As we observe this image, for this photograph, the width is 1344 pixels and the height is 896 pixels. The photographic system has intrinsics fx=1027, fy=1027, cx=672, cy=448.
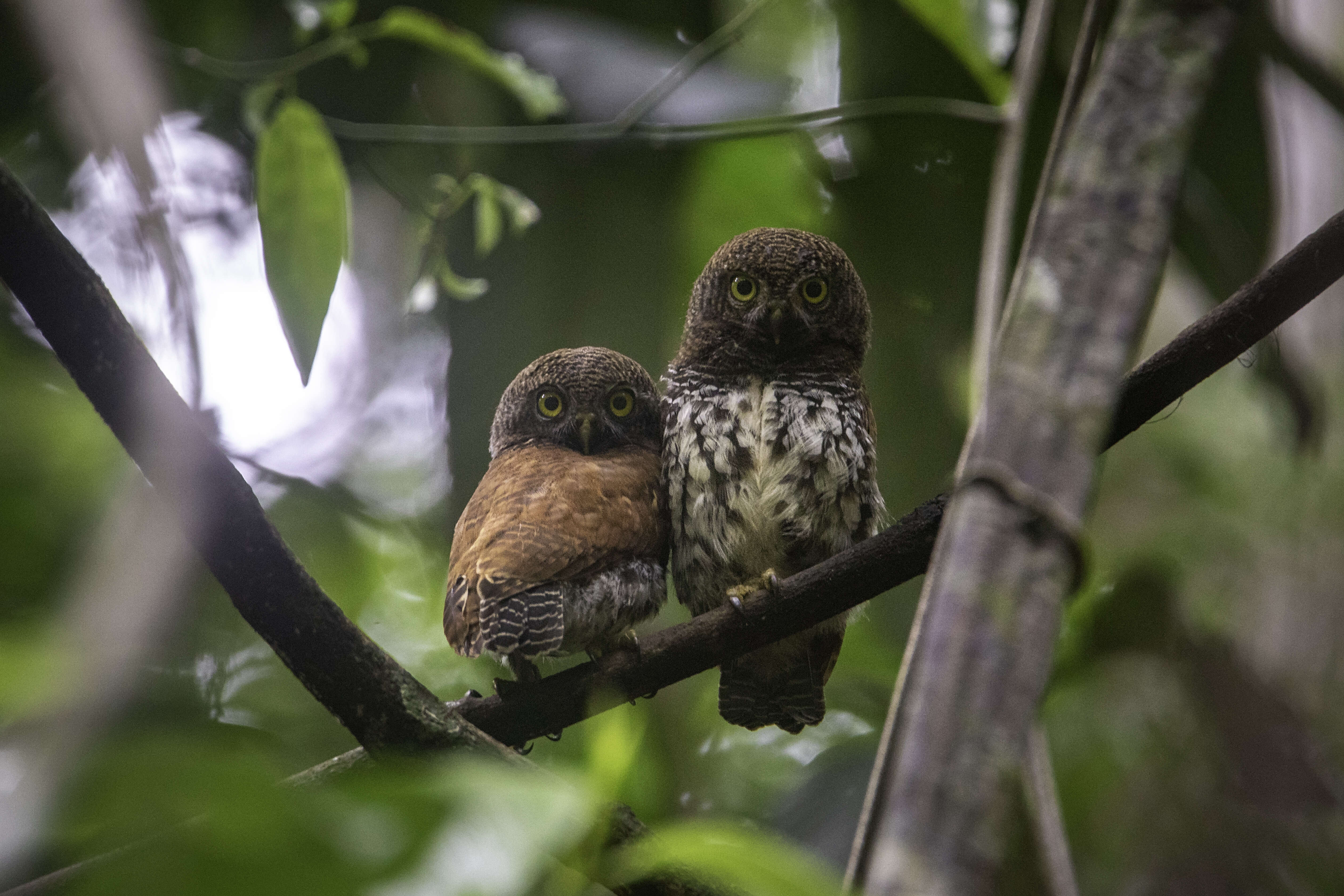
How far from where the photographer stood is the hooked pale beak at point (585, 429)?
262 cm

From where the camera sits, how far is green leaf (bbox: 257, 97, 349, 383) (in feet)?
5.90

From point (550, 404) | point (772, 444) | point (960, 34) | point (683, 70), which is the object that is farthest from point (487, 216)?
point (960, 34)

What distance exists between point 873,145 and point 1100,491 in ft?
8.84

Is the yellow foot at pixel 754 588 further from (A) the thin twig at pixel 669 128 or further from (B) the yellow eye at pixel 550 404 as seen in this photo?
(A) the thin twig at pixel 669 128

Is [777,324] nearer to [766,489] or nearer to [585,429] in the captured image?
[766,489]

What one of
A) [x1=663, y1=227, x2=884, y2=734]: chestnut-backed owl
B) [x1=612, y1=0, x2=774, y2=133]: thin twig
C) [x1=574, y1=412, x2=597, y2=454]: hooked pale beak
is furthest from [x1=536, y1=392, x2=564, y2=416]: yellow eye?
[x1=612, y1=0, x2=774, y2=133]: thin twig

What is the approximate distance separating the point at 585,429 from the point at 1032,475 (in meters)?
1.89

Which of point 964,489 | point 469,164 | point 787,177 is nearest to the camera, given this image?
point 964,489

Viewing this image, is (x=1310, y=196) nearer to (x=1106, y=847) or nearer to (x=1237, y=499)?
(x=1237, y=499)

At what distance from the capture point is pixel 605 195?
12.1 ft

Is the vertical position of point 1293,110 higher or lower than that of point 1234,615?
higher

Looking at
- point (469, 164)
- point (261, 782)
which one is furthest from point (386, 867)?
point (469, 164)

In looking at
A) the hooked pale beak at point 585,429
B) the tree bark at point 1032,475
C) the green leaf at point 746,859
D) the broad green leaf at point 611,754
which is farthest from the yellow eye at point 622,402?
the green leaf at point 746,859

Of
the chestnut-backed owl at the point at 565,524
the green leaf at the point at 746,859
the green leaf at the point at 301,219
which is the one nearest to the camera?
the green leaf at the point at 746,859
